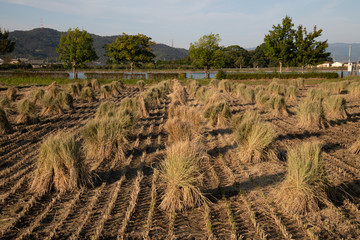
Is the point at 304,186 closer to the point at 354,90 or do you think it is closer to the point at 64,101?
the point at 64,101

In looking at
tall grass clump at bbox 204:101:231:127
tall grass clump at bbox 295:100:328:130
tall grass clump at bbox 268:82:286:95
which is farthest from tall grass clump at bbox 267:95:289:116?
tall grass clump at bbox 268:82:286:95

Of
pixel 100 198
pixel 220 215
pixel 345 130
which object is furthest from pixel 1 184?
pixel 345 130

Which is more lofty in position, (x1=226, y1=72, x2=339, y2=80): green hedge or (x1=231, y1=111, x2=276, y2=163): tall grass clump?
(x1=226, y1=72, x2=339, y2=80): green hedge

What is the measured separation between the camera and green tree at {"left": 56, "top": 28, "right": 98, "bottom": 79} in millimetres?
36344

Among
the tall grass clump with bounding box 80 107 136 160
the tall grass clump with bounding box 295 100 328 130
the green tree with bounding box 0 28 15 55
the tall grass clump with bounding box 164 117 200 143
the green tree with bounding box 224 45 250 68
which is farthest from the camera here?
the green tree with bounding box 224 45 250 68

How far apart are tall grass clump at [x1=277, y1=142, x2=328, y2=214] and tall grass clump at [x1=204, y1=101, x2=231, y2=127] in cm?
490

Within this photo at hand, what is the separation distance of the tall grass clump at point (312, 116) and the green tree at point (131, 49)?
1292 inches

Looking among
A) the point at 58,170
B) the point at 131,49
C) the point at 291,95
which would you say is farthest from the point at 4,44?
the point at 58,170

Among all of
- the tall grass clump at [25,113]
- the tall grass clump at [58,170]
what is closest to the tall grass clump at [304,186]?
the tall grass clump at [58,170]

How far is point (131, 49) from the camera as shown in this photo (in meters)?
39.7

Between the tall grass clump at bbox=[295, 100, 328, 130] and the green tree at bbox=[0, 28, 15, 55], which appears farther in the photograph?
the green tree at bbox=[0, 28, 15, 55]

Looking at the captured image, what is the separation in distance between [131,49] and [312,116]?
34820mm

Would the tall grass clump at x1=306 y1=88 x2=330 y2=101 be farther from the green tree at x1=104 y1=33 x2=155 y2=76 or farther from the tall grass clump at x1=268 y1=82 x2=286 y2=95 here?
the green tree at x1=104 y1=33 x2=155 y2=76

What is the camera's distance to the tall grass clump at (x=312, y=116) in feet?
28.1
